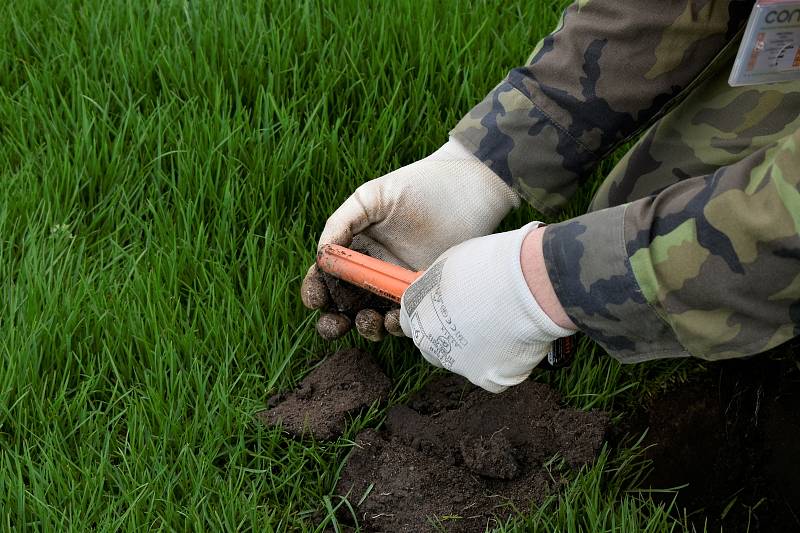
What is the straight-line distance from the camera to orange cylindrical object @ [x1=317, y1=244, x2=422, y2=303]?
72.9 inches

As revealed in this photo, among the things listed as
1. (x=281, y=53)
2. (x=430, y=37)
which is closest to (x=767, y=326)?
(x=430, y=37)

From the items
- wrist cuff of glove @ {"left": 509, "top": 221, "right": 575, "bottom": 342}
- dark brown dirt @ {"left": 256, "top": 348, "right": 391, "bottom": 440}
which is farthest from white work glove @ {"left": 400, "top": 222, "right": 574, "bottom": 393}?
dark brown dirt @ {"left": 256, "top": 348, "right": 391, "bottom": 440}

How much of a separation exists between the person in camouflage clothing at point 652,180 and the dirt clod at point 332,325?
18 centimetres

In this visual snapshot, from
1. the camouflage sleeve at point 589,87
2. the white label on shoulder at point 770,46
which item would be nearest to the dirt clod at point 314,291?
the camouflage sleeve at point 589,87

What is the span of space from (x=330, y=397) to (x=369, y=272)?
0.30 m

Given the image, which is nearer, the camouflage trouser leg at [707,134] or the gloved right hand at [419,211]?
the camouflage trouser leg at [707,134]

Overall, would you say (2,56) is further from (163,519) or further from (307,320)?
(163,519)

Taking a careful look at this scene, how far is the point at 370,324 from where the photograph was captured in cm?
193

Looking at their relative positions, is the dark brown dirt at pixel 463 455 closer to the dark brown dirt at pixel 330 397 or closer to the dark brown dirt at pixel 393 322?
the dark brown dirt at pixel 330 397

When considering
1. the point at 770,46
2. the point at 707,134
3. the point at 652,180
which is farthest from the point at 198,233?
the point at 770,46

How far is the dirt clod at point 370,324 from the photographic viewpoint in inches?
76.2

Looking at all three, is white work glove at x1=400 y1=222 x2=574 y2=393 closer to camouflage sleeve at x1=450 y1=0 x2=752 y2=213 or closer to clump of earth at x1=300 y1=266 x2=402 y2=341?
clump of earth at x1=300 y1=266 x2=402 y2=341

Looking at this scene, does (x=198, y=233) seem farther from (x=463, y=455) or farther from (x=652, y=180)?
(x=652, y=180)

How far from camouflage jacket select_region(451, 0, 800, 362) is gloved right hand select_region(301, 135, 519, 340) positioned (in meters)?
0.06
